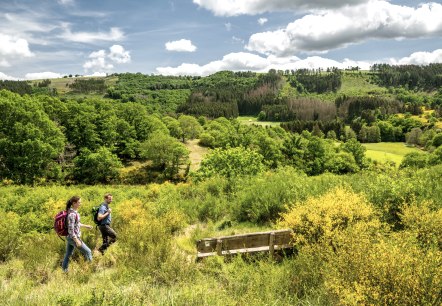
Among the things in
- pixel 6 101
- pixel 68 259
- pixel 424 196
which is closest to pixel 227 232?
pixel 68 259

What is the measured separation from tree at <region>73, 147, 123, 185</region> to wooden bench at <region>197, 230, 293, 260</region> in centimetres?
3993

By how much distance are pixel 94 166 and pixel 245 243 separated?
1613 inches

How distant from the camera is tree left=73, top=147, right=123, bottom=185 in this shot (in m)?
44.5

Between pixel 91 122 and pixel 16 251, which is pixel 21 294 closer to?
pixel 16 251

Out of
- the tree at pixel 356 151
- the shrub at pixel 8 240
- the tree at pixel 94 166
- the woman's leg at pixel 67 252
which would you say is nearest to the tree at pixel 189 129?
the tree at pixel 94 166

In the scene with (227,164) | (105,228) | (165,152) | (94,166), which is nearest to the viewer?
(105,228)

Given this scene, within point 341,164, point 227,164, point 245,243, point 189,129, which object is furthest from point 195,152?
point 245,243

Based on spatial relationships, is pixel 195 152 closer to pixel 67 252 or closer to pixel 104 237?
pixel 104 237

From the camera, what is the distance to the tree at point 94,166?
44469 millimetres

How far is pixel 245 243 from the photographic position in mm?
8078

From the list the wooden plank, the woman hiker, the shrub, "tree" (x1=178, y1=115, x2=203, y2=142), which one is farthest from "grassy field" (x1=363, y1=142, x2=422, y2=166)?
the shrub

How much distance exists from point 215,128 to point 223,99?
100766 mm

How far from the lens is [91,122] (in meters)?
51.8

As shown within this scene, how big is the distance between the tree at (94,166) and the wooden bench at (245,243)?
131 feet
